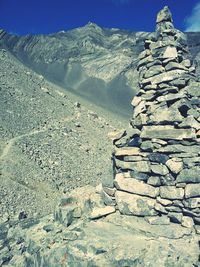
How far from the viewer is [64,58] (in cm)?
12900

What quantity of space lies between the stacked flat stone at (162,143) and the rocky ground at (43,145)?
1805 millimetres

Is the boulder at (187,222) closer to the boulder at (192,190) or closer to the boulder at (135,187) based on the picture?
the boulder at (192,190)

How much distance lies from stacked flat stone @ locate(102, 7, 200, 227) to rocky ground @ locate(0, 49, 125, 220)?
181 centimetres

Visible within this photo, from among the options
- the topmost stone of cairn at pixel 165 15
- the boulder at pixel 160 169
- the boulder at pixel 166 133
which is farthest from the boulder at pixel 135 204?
the topmost stone of cairn at pixel 165 15

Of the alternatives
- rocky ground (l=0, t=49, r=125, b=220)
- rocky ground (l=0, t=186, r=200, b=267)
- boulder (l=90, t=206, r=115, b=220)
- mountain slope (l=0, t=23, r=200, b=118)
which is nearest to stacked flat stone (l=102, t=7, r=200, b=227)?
boulder (l=90, t=206, r=115, b=220)

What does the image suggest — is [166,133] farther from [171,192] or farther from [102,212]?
[102,212]

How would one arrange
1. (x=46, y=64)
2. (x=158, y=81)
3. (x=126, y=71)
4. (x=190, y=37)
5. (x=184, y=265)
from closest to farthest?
(x=184, y=265), (x=158, y=81), (x=126, y=71), (x=46, y=64), (x=190, y=37)

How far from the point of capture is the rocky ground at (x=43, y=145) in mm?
34938

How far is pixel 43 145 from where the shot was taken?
44125 millimetres

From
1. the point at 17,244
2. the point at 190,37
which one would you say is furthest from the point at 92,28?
the point at 17,244

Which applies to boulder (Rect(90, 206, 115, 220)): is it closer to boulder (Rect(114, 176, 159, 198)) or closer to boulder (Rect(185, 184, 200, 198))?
boulder (Rect(114, 176, 159, 198))

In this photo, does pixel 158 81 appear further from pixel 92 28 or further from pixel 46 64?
pixel 92 28

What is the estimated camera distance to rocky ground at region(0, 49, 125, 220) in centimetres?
3494

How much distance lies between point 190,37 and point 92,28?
4217cm
